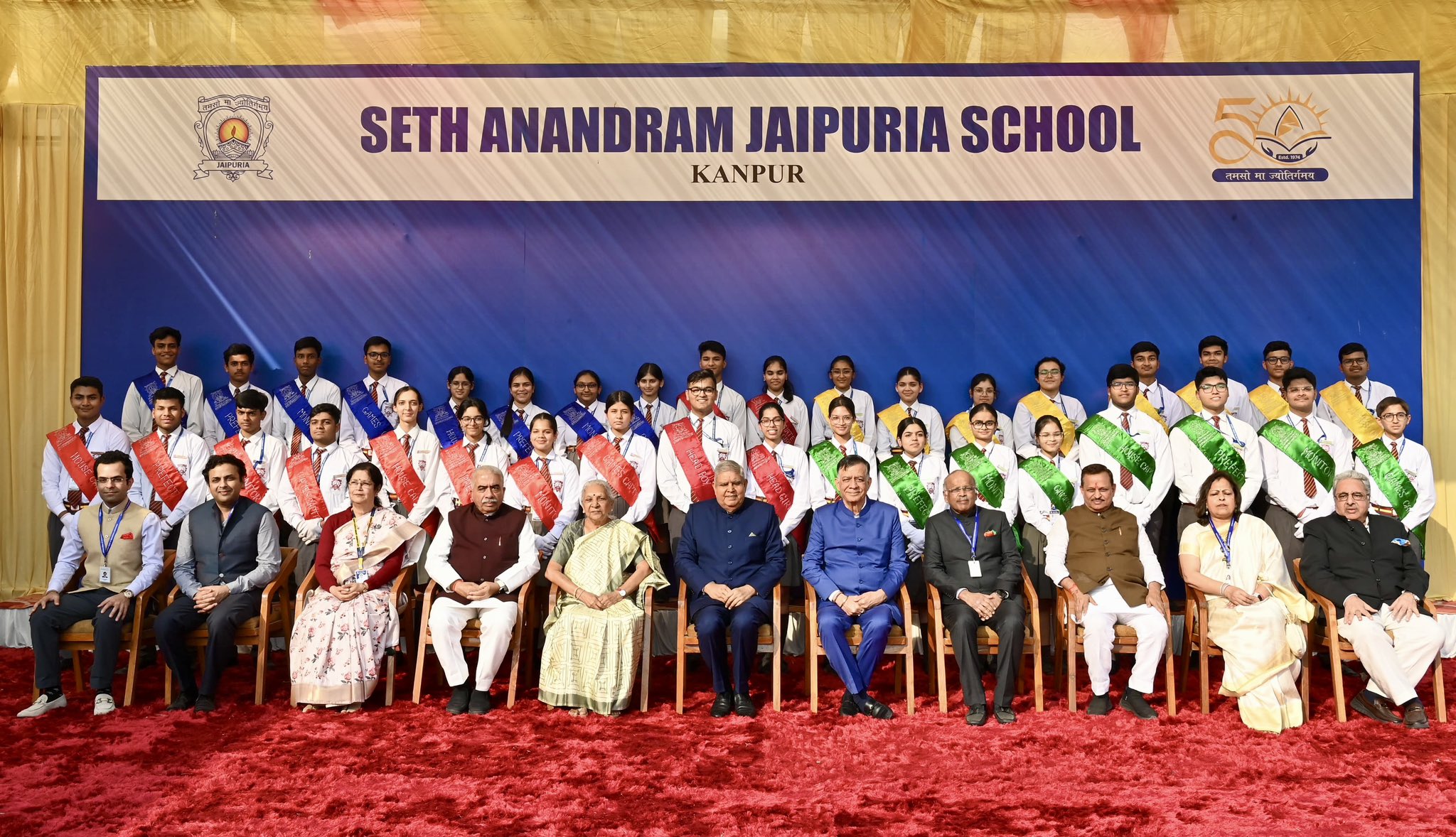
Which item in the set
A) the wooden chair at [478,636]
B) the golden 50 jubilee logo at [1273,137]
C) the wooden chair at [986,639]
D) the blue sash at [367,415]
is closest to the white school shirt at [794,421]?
the wooden chair at [986,639]

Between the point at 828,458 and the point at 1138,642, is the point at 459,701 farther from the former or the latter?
the point at 1138,642

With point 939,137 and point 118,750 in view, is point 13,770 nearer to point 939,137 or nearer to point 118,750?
point 118,750

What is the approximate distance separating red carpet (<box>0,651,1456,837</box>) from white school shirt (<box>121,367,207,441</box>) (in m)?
1.80

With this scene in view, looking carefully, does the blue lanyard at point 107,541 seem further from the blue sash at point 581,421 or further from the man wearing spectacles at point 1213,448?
the man wearing spectacles at point 1213,448

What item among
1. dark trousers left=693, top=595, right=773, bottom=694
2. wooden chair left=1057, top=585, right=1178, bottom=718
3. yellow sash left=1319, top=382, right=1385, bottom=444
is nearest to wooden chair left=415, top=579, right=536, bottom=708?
dark trousers left=693, top=595, right=773, bottom=694

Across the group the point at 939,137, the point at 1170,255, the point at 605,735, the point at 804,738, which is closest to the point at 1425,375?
the point at 1170,255

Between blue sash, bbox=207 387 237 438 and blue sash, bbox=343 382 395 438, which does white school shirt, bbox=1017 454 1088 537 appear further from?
blue sash, bbox=207 387 237 438

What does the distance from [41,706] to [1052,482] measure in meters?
4.32

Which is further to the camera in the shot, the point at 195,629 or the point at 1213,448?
the point at 1213,448

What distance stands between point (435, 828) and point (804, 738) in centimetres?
144

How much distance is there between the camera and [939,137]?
6320 mm

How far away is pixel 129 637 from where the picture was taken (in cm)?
470

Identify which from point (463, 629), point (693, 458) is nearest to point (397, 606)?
point (463, 629)

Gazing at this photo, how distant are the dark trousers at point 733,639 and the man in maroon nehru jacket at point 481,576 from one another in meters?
0.79
